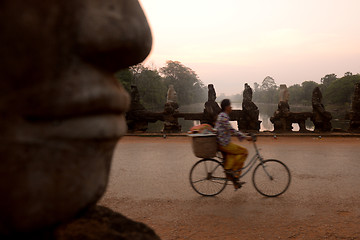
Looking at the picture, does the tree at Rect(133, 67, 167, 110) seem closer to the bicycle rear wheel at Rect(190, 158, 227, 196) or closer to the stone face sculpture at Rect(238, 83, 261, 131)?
the stone face sculpture at Rect(238, 83, 261, 131)

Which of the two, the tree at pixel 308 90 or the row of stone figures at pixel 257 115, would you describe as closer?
the row of stone figures at pixel 257 115

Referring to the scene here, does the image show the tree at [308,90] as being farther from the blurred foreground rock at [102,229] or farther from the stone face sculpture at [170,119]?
the blurred foreground rock at [102,229]

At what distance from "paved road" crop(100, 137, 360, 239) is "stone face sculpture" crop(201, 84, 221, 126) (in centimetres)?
535

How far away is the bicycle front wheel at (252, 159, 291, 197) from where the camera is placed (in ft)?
17.6

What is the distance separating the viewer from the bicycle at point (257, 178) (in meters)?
5.34

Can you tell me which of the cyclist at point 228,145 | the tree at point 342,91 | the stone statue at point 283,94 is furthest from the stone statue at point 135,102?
the tree at point 342,91

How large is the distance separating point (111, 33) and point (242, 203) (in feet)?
15.2

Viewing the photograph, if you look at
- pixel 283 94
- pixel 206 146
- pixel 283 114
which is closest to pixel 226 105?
pixel 206 146

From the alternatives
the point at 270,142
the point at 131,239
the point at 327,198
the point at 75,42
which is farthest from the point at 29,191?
the point at 270,142

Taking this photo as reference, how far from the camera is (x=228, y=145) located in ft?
15.8

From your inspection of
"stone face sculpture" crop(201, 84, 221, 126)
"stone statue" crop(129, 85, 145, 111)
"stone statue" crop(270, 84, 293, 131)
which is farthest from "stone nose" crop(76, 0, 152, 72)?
"stone statue" crop(129, 85, 145, 111)

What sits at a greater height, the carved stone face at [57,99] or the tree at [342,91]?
the tree at [342,91]

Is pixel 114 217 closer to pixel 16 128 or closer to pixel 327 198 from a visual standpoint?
pixel 16 128

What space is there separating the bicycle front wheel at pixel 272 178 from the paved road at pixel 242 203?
0.52 feet
